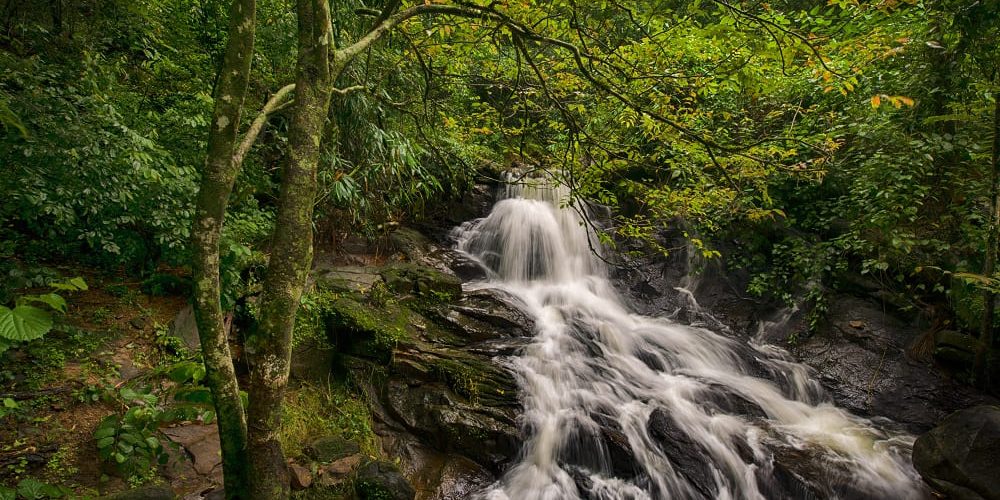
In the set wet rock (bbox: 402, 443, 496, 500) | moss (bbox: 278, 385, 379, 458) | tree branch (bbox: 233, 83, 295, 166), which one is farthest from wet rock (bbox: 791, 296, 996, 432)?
tree branch (bbox: 233, 83, 295, 166)

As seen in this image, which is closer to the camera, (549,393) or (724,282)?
(549,393)

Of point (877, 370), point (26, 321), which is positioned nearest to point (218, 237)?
point (26, 321)

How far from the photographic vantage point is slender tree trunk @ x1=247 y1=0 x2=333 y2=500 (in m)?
1.99

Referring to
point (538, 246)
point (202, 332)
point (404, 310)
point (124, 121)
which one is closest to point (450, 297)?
point (404, 310)

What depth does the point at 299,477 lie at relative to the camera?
378cm

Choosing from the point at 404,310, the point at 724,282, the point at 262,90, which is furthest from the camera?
the point at 724,282

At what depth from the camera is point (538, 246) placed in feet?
30.9

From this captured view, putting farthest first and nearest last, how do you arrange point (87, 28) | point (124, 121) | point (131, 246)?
point (87, 28) < point (131, 246) < point (124, 121)

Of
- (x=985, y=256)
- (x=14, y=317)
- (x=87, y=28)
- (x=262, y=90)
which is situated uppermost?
(x=87, y=28)

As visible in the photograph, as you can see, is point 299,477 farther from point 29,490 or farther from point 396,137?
point 396,137

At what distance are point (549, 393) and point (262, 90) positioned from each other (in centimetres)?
498

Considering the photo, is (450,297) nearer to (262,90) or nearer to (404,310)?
(404,310)

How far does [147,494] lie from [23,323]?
4.89 feet

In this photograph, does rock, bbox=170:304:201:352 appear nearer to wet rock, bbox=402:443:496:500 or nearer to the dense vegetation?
the dense vegetation
